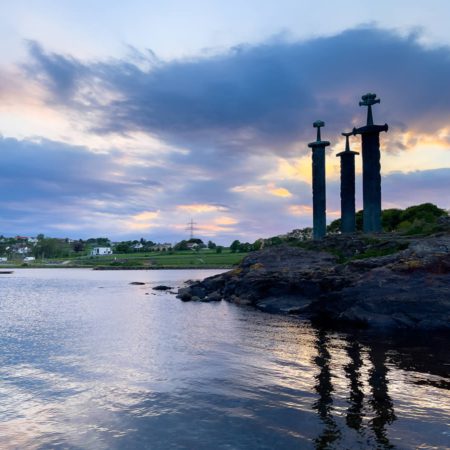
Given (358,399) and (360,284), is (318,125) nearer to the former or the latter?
(360,284)

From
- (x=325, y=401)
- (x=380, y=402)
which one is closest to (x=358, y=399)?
(x=380, y=402)

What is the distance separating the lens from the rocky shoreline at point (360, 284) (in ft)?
125

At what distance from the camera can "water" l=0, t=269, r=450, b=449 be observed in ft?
51.2

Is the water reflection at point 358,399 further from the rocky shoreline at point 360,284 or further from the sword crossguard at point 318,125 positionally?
the sword crossguard at point 318,125

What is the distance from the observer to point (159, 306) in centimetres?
6225

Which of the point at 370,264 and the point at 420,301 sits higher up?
the point at 370,264

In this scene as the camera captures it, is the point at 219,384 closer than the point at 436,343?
Yes

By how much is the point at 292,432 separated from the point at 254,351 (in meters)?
14.4

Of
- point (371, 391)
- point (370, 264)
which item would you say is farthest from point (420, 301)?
point (371, 391)

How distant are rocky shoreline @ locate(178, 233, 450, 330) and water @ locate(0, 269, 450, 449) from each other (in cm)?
432

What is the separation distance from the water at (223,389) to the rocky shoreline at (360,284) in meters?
4.32

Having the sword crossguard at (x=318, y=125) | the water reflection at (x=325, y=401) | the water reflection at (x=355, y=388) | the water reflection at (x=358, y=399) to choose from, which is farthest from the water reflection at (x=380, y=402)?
the sword crossguard at (x=318, y=125)

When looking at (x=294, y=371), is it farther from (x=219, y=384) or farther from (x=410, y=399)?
(x=410, y=399)

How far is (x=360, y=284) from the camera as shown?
140 feet
